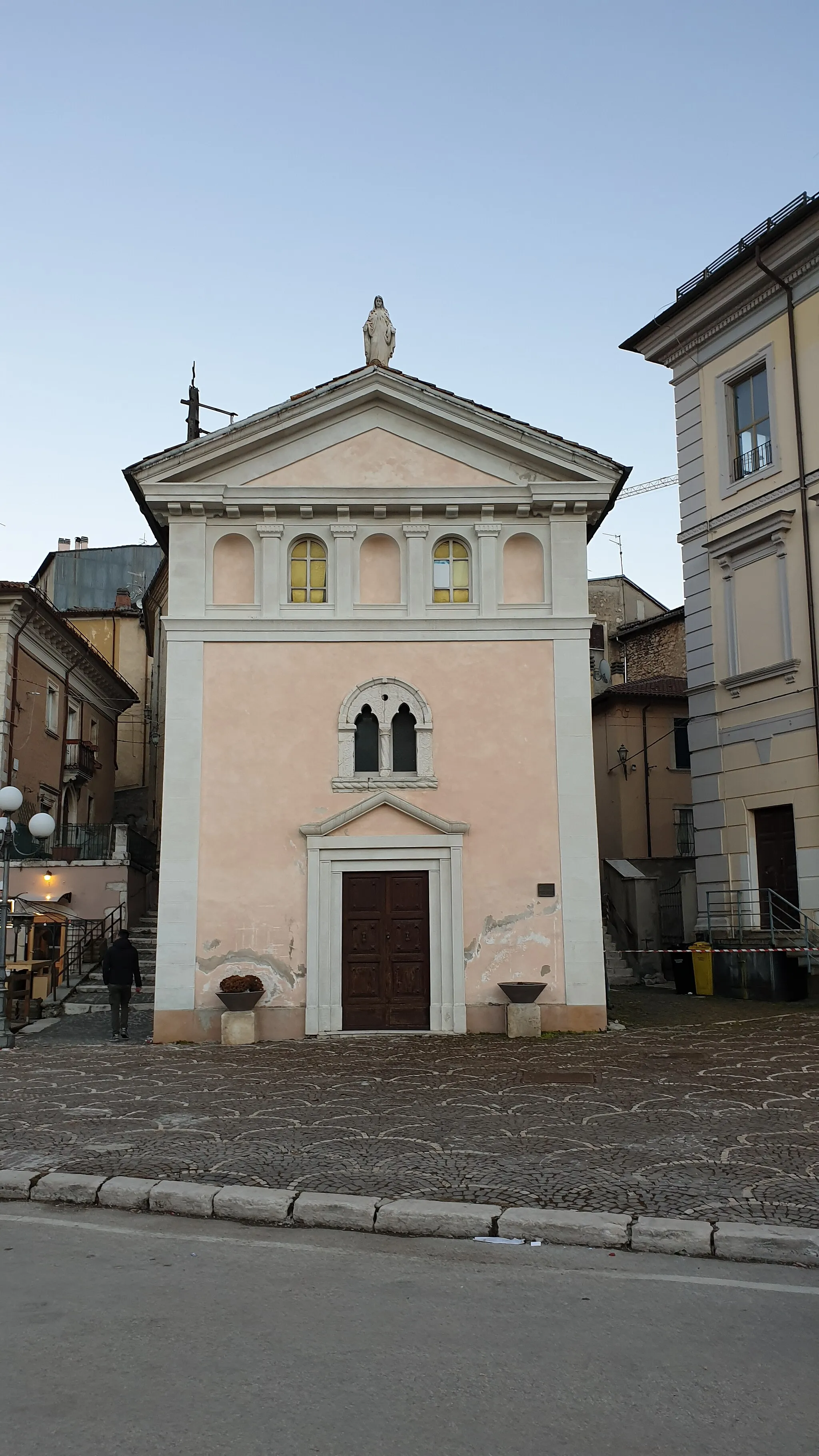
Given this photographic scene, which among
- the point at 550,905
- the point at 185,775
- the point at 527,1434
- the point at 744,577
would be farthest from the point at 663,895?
the point at 527,1434

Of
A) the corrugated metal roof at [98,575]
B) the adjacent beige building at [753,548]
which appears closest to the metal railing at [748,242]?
the adjacent beige building at [753,548]

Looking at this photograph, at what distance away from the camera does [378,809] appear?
55.1 feet

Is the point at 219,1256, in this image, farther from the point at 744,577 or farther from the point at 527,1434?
the point at 744,577

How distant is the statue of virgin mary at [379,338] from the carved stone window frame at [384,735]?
5.80 meters

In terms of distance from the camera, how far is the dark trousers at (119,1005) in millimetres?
16703

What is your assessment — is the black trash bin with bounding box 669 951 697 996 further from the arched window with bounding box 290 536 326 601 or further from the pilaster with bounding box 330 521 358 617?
the arched window with bounding box 290 536 326 601

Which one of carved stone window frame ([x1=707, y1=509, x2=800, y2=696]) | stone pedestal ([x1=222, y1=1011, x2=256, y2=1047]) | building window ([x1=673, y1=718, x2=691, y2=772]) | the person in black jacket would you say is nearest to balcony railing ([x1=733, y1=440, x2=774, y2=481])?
carved stone window frame ([x1=707, y1=509, x2=800, y2=696])

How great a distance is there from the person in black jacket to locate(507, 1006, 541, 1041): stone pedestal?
197 centimetres

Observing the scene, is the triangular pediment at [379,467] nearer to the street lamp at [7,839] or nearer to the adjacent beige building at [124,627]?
the street lamp at [7,839]

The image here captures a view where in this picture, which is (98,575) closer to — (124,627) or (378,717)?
(124,627)

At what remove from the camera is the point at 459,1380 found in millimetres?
4246

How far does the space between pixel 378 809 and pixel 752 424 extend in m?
12.0

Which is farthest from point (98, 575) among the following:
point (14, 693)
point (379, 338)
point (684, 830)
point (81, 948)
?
point (379, 338)

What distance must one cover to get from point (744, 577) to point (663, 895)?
8531mm
